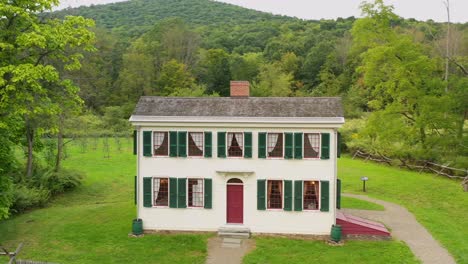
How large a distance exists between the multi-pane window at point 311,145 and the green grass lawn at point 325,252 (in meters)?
3.89

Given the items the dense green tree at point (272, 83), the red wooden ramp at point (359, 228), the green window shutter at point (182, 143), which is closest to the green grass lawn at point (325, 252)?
the red wooden ramp at point (359, 228)

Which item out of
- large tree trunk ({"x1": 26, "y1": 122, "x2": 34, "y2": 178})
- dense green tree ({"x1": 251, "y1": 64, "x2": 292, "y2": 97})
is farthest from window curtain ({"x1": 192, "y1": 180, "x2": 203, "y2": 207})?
dense green tree ({"x1": 251, "y1": 64, "x2": 292, "y2": 97})

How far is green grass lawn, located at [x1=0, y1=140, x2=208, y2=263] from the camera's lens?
1817 centimetres

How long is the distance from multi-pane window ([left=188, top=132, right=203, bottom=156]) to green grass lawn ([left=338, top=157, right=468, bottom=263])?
1180 centimetres

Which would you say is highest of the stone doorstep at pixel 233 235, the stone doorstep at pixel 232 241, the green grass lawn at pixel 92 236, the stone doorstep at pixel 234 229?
the stone doorstep at pixel 234 229

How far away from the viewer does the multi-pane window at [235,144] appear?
2042 centimetres

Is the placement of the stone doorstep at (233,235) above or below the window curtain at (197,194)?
below

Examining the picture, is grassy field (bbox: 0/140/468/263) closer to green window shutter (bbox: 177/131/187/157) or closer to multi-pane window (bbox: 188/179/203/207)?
multi-pane window (bbox: 188/179/203/207)

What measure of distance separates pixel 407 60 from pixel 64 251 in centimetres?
2865

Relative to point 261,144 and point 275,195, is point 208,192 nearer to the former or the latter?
point 275,195

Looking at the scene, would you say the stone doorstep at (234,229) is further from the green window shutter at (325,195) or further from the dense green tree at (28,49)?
the dense green tree at (28,49)

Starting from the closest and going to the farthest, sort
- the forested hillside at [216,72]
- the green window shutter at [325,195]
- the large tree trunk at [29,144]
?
the forested hillside at [216,72]
the green window shutter at [325,195]
the large tree trunk at [29,144]

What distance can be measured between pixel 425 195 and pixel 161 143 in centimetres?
1861

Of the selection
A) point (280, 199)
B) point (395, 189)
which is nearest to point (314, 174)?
point (280, 199)
